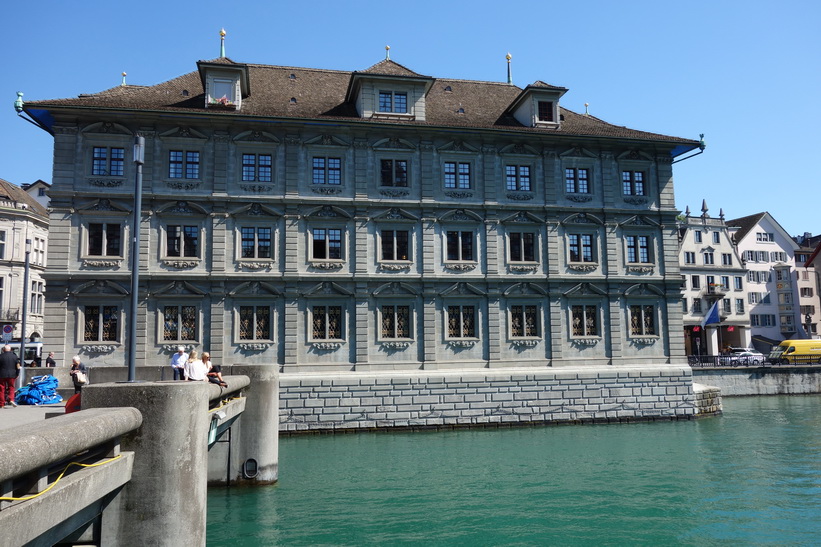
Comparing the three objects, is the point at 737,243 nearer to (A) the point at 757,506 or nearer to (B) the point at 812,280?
(B) the point at 812,280

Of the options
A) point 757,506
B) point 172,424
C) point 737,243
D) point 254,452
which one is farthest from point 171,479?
point 737,243

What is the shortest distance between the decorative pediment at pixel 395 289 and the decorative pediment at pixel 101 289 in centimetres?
1171

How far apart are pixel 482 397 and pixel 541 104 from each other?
1603cm

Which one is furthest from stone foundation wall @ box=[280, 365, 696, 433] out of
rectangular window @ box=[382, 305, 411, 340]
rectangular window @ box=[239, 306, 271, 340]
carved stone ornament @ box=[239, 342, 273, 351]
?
rectangular window @ box=[239, 306, 271, 340]

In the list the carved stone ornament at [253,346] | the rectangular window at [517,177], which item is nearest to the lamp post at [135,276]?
the carved stone ornament at [253,346]

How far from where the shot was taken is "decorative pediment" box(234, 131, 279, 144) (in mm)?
30984

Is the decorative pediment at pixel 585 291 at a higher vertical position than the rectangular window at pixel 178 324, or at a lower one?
higher

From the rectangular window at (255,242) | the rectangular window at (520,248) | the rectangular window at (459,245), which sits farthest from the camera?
the rectangular window at (520,248)

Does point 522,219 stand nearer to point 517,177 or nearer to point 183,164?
point 517,177

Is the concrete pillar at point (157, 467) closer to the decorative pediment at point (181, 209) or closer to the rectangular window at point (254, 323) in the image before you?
the rectangular window at point (254, 323)

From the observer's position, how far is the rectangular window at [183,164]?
3045 centimetres

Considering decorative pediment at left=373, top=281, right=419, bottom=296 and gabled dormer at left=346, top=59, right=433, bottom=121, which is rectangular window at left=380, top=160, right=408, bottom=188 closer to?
gabled dormer at left=346, top=59, right=433, bottom=121

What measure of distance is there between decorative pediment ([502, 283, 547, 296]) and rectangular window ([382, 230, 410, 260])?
5.54 metres

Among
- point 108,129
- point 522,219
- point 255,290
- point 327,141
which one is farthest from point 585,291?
point 108,129
